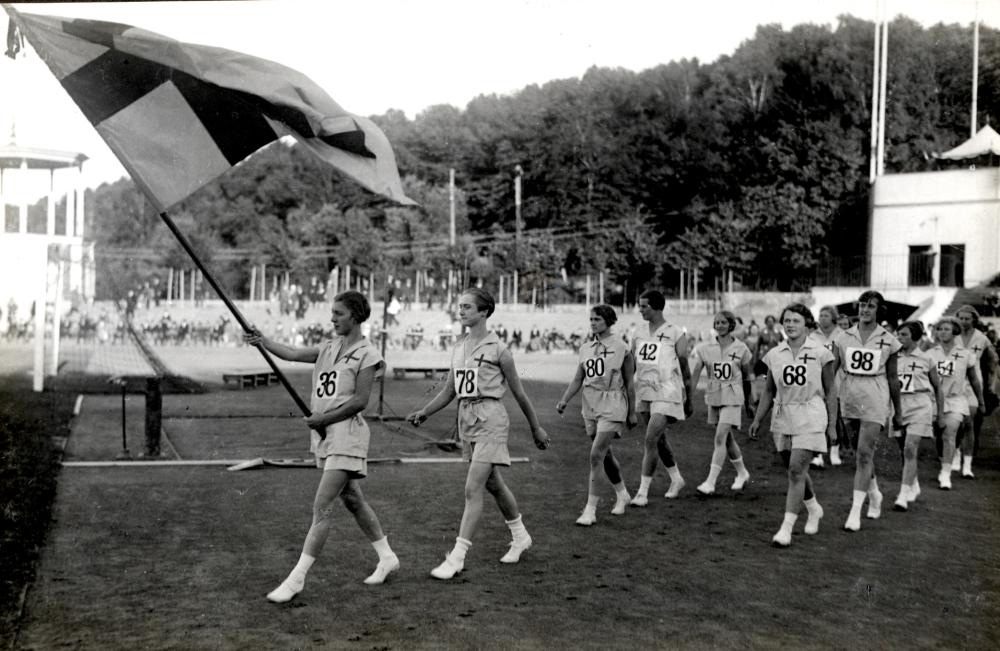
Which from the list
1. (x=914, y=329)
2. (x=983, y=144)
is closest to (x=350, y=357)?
(x=914, y=329)

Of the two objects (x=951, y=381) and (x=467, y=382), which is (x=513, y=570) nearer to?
(x=467, y=382)

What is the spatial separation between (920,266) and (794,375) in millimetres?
31620

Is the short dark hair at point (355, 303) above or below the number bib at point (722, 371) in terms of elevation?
above

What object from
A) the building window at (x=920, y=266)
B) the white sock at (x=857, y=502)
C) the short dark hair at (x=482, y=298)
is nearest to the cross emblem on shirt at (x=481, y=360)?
the short dark hair at (x=482, y=298)

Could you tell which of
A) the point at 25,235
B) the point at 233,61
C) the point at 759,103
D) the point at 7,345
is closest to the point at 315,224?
the point at 759,103

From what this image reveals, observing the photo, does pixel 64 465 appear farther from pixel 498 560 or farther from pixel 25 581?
pixel 498 560

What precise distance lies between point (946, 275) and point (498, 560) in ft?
106

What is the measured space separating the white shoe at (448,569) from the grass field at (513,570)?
7 cm

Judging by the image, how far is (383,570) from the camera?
20.7 feet

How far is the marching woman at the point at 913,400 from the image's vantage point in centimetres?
949

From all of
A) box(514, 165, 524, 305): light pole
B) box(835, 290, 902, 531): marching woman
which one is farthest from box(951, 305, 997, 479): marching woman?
box(514, 165, 524, 305): light pole

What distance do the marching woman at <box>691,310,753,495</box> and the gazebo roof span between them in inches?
423

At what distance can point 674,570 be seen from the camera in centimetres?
676

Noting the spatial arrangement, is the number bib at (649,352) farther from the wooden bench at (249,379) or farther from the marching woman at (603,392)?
the wooden bench at (249,379)
